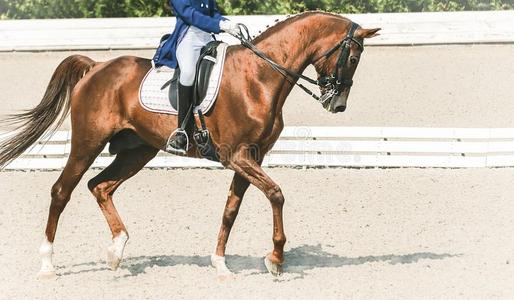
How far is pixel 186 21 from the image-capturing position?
788cm

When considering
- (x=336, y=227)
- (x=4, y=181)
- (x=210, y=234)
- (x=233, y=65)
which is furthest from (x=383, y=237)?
(x=4, y=181)

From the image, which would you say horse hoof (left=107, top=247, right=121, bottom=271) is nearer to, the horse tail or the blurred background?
the horse tail

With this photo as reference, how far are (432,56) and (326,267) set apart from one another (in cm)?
947

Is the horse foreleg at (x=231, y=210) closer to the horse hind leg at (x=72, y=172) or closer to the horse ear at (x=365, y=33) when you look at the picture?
the horse hind leg at (x=72, y=172)

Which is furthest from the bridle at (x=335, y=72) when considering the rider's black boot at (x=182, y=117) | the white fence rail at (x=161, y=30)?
the white fence rail at (x=161, y=30)

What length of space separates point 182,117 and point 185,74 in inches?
13.3

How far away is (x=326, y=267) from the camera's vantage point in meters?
7.99

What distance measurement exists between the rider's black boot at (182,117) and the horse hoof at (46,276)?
1338 mm

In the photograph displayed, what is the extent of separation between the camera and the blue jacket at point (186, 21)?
7805mm

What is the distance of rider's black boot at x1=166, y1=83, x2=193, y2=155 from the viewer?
25.9 feet

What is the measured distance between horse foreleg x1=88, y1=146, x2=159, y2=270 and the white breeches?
990 mm

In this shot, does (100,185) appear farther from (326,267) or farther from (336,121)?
(336,121)

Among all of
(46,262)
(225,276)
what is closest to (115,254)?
(46,262)

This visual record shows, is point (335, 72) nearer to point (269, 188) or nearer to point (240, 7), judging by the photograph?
point (269, 188)
